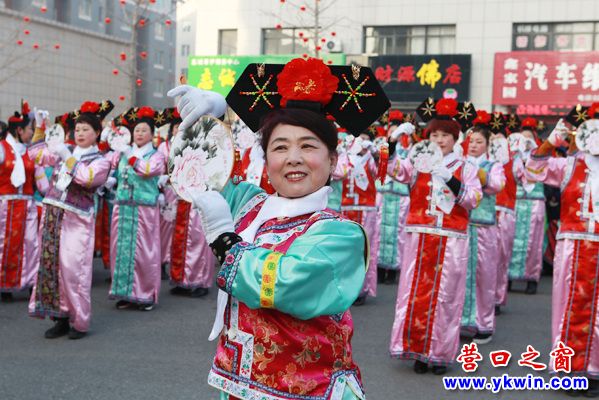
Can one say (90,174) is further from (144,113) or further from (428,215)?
(428,215)

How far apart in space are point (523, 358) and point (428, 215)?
141 centimetres

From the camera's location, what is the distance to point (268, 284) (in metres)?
2.10

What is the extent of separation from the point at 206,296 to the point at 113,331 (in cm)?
196

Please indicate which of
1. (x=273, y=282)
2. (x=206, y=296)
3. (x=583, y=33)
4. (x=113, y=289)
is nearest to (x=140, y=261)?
(x=113, y=289)

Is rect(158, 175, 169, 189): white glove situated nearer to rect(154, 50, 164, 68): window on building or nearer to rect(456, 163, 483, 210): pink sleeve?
rect(456, 163, 483, 210): pink sleeve

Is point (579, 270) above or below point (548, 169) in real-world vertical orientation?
below

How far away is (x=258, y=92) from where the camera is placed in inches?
100

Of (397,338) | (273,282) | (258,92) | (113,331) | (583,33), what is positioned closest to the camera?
(273,282)

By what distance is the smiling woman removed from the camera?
6.95 feet

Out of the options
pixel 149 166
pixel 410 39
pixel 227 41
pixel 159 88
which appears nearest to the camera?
pixel 149 166

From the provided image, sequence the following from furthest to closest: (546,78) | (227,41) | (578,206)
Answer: (227,41) < (546,78) < (578,206)

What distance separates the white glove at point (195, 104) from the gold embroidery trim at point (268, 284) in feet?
1.84

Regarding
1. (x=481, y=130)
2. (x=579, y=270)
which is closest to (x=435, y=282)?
(x=579, y=270)

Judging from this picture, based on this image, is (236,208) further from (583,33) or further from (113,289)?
(583,33)
